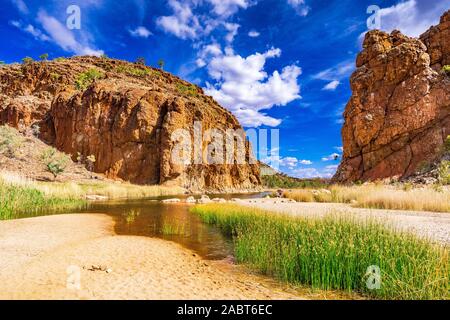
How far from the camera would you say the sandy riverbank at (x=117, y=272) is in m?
5.70

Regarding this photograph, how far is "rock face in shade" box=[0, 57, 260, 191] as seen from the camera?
2655 inches

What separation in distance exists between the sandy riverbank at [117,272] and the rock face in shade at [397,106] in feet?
110

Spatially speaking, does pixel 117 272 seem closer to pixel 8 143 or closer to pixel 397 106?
pixel 397 106

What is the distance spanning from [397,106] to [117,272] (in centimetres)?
3970

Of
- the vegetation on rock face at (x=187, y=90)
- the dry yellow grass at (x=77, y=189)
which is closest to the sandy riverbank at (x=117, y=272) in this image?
the dry yellow grass at (x=77, y=189)

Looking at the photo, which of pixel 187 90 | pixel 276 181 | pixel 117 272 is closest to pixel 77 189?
pixel 117 272

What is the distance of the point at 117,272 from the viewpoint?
711cm

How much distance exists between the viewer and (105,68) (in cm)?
10650

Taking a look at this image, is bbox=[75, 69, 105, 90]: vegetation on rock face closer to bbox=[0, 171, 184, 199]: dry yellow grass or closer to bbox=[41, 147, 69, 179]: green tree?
bbox=[41, 147, 69, 179]: green tree

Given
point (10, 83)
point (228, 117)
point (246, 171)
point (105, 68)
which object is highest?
point (105, 68)

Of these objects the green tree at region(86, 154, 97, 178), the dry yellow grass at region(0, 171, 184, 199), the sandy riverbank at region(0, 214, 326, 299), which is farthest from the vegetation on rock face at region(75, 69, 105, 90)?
the sandy riverbank at region(0, 214, 326, 299)
